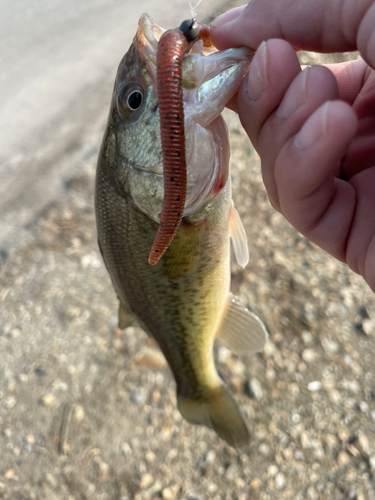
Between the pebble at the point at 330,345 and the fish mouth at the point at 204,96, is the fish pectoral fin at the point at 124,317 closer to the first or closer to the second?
the fish mouth at the point at 204,96

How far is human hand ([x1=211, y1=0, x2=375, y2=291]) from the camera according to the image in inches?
35.3

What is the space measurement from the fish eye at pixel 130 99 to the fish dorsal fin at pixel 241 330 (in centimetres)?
91

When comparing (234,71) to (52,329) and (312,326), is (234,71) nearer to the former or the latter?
(312,326)

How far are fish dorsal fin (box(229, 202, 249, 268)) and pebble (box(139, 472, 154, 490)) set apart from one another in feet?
4.69

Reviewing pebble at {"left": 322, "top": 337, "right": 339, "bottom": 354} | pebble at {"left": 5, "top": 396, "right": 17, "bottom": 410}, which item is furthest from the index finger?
pebble at {"left": 5, "top": 396, "right": 17, "bottom": 410}

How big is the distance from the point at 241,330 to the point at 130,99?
108 cm

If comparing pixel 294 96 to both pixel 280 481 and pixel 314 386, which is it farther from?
pixel 280 481

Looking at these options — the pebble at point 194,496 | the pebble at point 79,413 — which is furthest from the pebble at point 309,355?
the pebble at point 79,413

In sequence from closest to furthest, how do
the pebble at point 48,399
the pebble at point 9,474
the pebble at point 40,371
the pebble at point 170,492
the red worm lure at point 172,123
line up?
the red worm lure at point 172,123, the pebble at point 170,492, the pebble at point 9,474, the pebble at point 48,399, the pebble at point 40,371

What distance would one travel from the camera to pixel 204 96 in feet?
3.27

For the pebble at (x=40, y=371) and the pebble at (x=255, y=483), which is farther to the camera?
the pebble at (x=40, y=371)

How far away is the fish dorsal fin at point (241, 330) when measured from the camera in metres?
1.73

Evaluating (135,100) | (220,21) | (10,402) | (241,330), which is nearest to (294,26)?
(220,21)

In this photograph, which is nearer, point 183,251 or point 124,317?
point 183,251
